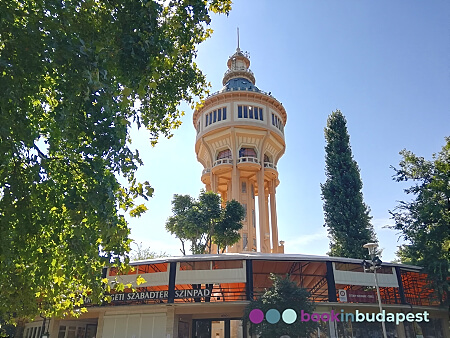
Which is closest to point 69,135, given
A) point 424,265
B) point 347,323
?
point 347,323

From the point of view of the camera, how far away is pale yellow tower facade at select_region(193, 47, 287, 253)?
40.8 meters

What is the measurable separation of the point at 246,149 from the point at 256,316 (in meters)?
26.9

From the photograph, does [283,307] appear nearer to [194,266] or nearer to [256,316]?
[256,316]

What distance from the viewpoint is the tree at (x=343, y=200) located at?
32.8 metres

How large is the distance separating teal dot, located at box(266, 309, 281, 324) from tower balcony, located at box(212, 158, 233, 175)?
24572 millimetres

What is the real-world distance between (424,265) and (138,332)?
1867 cm

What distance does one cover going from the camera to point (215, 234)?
3466 centimetres

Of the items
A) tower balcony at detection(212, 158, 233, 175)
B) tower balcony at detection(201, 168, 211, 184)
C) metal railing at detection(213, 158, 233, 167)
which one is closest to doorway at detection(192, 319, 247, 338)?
tower balcony at detection(212, 158, 233, 175)

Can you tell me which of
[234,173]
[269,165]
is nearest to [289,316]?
[234,173]

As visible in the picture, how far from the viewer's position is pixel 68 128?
648 centimetres

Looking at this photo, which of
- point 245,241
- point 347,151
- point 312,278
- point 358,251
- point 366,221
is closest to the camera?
point 312,278

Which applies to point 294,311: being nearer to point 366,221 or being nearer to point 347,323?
point 347,323

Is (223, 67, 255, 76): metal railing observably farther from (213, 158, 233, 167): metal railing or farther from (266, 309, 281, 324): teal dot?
(266, 309, 281, 324): teal dot

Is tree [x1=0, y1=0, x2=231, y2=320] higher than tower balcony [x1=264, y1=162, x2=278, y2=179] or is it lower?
lower
